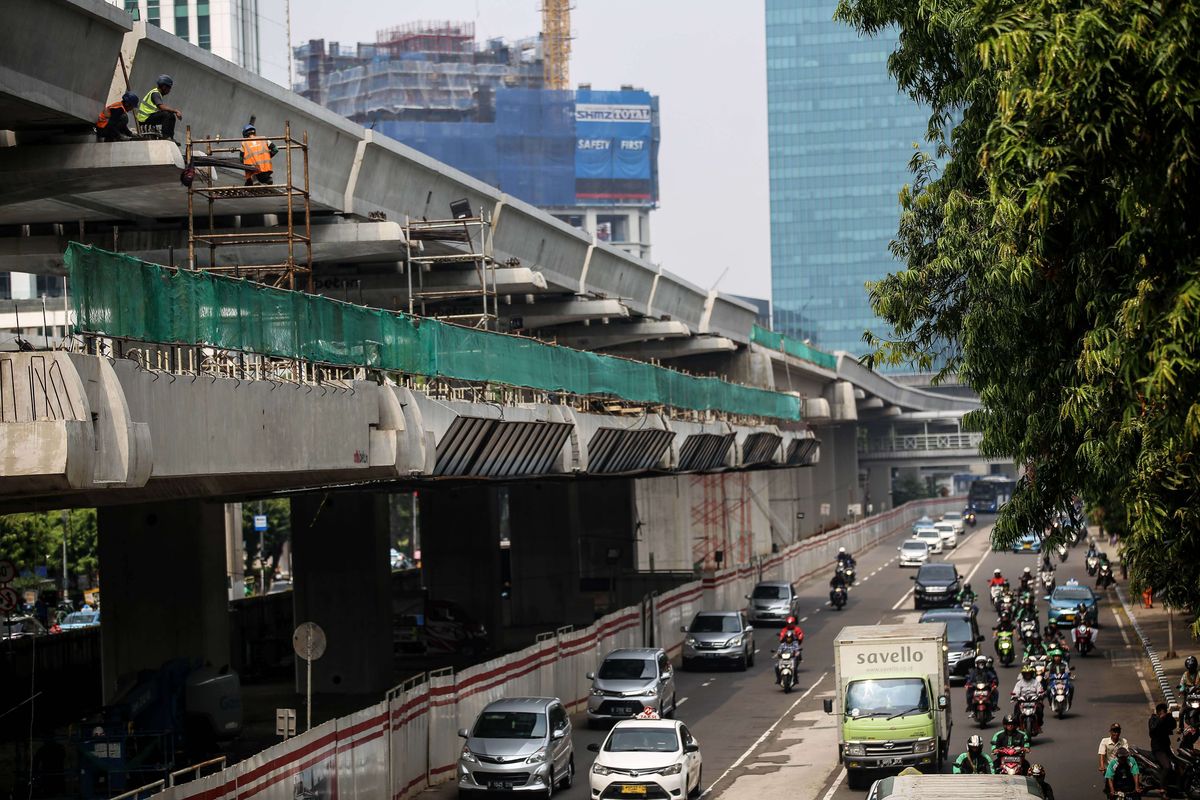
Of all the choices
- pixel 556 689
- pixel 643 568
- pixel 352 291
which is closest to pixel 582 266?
pixel 352 291

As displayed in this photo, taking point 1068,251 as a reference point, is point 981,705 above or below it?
below

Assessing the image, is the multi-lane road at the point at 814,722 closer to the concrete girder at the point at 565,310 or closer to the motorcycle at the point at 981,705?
the motorcycle at the point at 981,705

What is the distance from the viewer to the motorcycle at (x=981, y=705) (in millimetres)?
32219

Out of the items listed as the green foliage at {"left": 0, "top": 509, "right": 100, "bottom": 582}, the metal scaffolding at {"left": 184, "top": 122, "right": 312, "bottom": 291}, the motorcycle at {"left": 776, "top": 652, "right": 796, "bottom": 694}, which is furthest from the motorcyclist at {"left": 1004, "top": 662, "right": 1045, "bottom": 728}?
the green foliage at {"left": 0, "top": 509, "right": 100, "bottom": 582}

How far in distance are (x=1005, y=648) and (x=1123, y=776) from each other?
19.3 m

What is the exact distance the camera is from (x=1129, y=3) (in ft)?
42.2

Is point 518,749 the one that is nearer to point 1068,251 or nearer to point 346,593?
point 1068,251

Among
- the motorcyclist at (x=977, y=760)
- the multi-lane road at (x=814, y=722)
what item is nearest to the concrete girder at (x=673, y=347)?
the multi-lane road at (x=814, y=722)

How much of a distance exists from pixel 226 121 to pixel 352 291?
1324cm

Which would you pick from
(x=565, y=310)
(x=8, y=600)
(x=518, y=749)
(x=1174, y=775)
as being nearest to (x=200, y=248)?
(x=8, y=600)

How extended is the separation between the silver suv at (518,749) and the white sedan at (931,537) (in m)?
57.2

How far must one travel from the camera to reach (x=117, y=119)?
2081 cm

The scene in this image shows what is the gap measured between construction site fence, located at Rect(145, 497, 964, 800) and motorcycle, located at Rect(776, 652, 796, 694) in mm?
4135

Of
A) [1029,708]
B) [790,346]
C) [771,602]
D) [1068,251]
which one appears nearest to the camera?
[1068,251]
